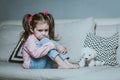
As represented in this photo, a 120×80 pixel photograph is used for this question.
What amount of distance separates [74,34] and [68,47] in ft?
0.41

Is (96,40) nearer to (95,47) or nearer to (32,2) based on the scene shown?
(95,47)

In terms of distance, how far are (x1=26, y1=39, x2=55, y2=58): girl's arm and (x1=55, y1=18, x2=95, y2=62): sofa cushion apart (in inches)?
15.2

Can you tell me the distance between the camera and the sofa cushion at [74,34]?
2.33 m

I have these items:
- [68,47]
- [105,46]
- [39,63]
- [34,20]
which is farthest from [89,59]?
[34,20]

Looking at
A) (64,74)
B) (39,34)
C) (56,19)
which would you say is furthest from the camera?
(56,19)

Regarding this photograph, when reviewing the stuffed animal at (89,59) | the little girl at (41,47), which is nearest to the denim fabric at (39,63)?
the little girl at (41,47)

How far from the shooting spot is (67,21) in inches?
104

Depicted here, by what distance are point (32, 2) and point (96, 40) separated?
40.6 inches

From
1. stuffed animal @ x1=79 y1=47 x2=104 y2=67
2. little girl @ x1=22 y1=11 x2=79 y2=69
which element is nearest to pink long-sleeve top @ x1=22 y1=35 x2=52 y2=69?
little girl @ x1=22 y1=11 x2=79 y2=69

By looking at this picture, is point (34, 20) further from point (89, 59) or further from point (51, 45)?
point (89, 59)

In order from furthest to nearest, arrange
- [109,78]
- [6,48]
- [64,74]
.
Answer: [6,48]
[64,74]
[109,78]

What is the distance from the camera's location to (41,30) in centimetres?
214

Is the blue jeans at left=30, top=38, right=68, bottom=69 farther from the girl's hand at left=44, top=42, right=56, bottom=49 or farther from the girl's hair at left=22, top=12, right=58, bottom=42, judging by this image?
the girl's hair at left=22, top=12, right=58, bottom=42

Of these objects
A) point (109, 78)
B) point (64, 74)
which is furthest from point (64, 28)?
point (109, 78)
